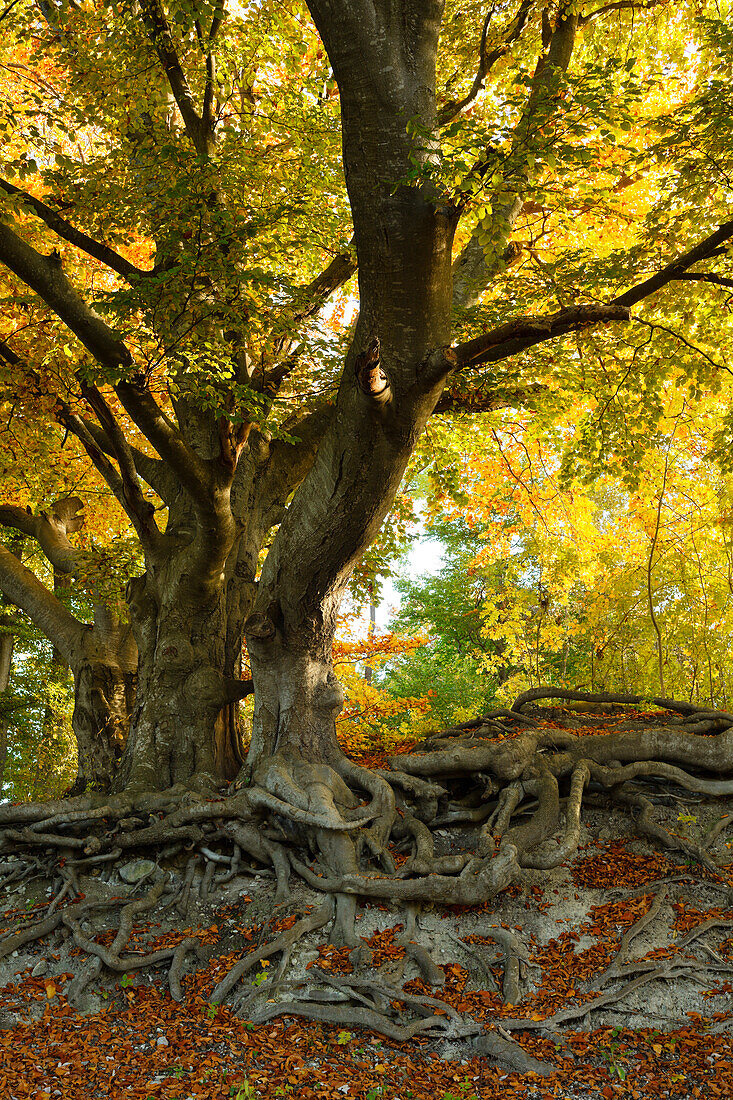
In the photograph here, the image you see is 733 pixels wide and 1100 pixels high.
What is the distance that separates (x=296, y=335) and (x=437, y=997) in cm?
538

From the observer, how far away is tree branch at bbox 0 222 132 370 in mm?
5879

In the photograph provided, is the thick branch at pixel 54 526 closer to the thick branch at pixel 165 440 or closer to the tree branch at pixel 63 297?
the thick branch at pixel 165 440

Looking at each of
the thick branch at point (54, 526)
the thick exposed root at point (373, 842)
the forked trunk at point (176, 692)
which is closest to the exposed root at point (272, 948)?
the thick exposed root at point (373, 842)

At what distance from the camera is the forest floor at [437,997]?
380 cm

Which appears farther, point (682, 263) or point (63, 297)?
point (63, 297)

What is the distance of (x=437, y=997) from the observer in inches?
176

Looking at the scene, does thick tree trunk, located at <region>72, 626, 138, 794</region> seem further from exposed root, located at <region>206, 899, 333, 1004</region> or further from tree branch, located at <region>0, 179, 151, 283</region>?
tree branch, located at <region>0, 179, 151, 283</region>

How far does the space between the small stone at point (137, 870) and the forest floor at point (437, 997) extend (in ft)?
0.46

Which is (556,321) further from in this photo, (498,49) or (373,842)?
(498,49)

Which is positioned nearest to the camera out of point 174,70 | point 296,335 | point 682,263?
point 682,263

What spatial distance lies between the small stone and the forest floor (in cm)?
14

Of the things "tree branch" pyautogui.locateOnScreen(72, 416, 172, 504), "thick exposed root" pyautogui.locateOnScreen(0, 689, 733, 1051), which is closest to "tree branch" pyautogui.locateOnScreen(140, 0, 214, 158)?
"tree branch" pyautogui.locateOnScreen(72, 416, 172, 504)

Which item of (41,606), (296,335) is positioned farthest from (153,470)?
(296,335)

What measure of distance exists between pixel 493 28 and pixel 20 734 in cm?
1652
